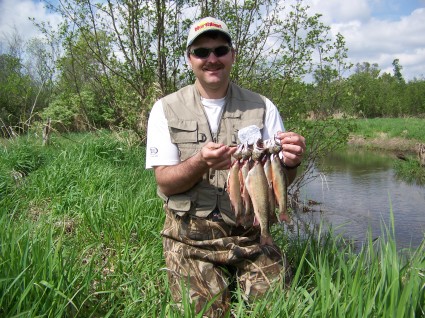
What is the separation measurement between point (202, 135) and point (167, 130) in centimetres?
28

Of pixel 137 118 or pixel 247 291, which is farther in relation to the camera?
pixel 137 118

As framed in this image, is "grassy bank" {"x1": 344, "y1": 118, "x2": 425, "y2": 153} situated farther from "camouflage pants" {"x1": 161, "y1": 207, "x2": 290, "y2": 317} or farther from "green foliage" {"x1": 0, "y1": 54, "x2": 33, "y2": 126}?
"camouflage pants" {"x1": 161, "y1": 207, "x2": 290, "y2": 317}

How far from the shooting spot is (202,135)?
137 inches

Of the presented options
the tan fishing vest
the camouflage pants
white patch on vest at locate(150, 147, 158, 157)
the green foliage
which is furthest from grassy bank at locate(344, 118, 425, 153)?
white patch on vest at locate(150, 147, 158, 157)

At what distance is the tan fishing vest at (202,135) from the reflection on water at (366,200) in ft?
13.6

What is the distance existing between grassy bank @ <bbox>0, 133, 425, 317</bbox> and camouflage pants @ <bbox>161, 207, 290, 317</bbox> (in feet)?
0.55

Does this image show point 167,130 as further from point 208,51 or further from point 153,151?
point 208,51

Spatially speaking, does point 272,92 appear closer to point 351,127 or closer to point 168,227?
point 351,127

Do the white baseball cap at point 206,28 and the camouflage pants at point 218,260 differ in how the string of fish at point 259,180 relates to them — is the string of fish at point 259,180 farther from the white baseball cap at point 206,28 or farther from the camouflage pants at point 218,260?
the white baseball cap at point 206,28

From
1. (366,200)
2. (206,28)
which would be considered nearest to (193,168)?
(206,28)

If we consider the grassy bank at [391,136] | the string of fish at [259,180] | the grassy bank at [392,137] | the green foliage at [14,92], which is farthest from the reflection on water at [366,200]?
the green foliage at [14,92]

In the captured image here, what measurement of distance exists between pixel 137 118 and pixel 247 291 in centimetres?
671

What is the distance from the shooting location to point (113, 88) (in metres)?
10.0

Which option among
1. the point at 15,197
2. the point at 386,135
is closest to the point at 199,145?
the point at 15,197
